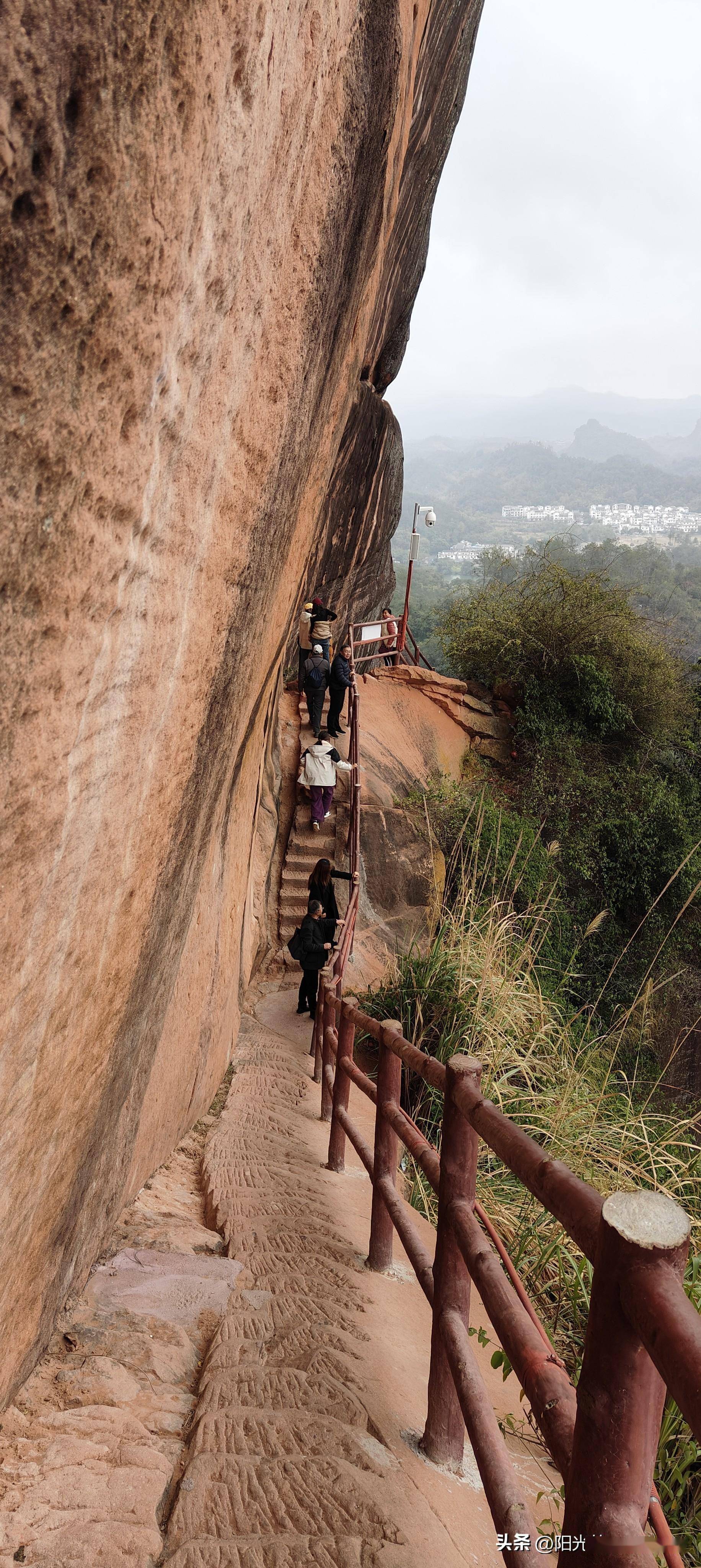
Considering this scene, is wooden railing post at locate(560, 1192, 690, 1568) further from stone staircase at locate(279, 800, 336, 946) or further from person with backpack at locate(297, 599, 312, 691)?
person with backpack at locate(297, 599, 312, 691)

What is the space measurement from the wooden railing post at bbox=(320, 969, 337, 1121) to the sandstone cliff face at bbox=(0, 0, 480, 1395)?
79 cm

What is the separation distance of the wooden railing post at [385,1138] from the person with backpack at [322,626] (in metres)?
6.13

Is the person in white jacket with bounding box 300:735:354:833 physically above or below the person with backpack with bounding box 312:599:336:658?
below

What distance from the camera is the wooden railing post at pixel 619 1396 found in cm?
79

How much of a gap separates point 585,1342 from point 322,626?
7644mm

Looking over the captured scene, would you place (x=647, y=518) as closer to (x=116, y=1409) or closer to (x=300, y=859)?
(x=300, y=859)

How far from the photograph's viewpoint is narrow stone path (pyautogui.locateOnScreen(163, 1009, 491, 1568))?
140 cm

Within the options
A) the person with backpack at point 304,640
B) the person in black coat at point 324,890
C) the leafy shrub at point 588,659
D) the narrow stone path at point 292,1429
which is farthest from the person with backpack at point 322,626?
the narrow stone path at point 292,1429

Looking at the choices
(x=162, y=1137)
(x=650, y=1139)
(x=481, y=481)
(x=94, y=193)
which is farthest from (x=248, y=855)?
(x=481, y=481)

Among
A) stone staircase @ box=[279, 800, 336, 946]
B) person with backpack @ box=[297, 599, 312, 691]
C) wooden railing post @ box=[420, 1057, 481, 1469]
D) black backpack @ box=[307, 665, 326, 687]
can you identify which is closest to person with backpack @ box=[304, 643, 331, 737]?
black backpack @ box=[307, 665, 326, 687]

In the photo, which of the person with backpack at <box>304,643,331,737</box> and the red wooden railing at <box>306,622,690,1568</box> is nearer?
the red wooden railing at <box>306,622,690,1568</box>

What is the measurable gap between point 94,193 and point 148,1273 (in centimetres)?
240

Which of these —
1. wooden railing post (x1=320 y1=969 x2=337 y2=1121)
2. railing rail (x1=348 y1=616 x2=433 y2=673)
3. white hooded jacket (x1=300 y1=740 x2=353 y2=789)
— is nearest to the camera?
wooden railing post (x1=320 y1=969 x2=337 y2=1121)

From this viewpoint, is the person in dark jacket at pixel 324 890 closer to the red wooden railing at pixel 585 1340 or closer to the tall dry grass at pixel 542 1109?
the tall dry grass at pixel 542 1109
